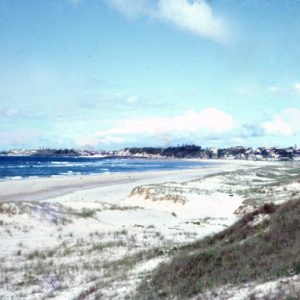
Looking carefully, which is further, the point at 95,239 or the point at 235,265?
the point at 95,239

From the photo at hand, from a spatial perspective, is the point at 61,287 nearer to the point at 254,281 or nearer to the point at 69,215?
the point at 254,281

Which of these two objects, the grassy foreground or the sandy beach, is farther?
the sandy beach

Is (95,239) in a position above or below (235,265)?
below

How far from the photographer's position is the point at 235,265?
10469 millimetres

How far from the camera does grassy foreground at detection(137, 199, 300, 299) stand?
30.2 feet

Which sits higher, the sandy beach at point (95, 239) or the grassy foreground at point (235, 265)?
the grassy foreground at point (235, 265)

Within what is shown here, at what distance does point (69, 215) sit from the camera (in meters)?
25.7

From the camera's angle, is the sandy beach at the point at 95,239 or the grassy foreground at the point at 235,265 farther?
the sandy beach at the point at 95,239

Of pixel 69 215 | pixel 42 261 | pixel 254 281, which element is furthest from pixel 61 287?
pixel 69 215

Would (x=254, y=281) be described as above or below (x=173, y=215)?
above

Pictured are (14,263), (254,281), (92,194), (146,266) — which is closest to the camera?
(254,281)

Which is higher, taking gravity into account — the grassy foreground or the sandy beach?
the grassy foreground

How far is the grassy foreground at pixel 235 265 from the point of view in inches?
362

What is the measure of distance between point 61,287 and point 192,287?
413 centimetres
